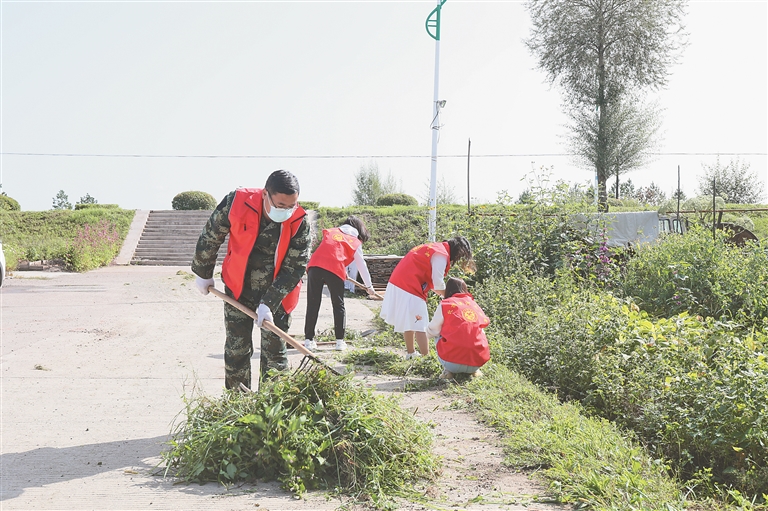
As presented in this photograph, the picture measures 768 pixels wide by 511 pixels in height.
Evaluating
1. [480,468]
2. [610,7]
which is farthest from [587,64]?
[480,468]

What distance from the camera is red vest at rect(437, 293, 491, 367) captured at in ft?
20.3

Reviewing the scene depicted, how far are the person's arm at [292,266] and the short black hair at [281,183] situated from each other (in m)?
0.46

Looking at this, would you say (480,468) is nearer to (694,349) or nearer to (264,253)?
(264,253)

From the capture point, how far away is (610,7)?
31.3m

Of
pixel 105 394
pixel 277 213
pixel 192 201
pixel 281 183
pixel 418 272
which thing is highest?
pixel 192 201

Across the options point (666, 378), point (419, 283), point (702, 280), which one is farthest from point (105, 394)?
point (702, 280)

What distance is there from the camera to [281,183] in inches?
176

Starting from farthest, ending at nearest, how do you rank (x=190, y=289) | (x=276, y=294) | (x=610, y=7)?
(x=610, y=7) → (x=190, y=289) → (x=276, y=294)

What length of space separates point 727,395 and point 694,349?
1.27 meters

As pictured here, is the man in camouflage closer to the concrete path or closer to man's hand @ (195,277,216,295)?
man's hand @ (195,277,216,295)

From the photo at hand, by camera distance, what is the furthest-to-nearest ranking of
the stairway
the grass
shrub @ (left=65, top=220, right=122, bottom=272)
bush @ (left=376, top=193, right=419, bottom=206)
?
bush @ (left=376, top=193, right=419, bottom=206)
the stairway
shrub @ (left=65, top=220, right=122, bottom=272)
the grass

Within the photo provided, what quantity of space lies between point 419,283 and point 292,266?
276 centimetres

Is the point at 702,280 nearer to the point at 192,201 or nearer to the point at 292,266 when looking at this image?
the point at 292,266

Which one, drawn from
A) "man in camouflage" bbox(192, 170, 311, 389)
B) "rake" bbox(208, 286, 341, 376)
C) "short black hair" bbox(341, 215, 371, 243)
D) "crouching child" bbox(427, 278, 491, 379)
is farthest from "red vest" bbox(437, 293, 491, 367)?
"short black hair" bbox(341, 215, 371, 243)
